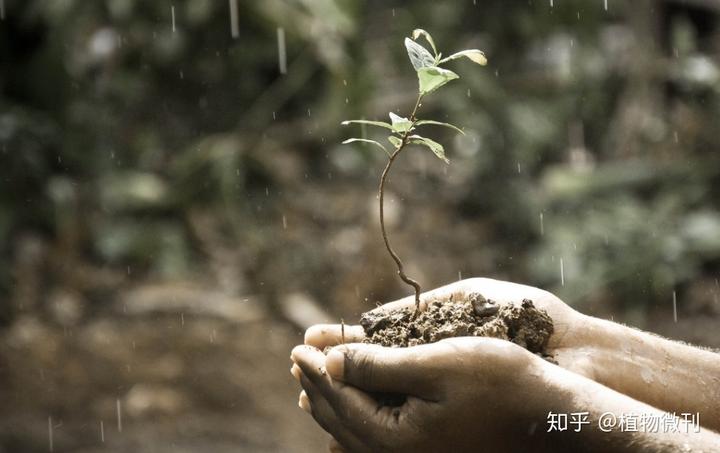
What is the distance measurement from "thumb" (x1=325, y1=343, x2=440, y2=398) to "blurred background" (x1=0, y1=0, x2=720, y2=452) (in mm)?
2802

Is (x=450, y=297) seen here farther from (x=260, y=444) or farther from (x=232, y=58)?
(x=232, y=58)

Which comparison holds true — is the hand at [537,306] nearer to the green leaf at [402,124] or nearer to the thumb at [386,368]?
the thumb at [386,368]

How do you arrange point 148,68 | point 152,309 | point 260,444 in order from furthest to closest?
point 148,68, point 152,309, point 260,444

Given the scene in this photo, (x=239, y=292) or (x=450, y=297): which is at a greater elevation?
(x=239, y=292)

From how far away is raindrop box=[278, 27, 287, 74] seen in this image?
645cm

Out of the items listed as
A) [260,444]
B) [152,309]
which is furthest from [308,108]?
[260,444]

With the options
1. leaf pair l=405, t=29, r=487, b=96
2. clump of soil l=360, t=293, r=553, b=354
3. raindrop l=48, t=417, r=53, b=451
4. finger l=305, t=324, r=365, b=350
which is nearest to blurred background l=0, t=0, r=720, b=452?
raindrop l=48, t=417, r=53, b=451

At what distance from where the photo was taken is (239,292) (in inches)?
220

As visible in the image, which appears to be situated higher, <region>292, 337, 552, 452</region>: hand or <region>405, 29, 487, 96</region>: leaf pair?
<region>405, 29, 487, 96</region>: leaf pair

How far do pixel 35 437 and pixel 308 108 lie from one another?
3691mm

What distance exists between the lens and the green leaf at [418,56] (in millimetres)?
1757

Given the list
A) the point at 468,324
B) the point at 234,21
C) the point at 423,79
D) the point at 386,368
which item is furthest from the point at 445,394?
the point at 234,21

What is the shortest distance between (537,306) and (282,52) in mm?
5192

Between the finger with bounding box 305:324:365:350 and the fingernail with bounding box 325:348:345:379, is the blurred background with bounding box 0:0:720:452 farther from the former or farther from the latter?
the fingernail with bounding box 325:348:345:379
